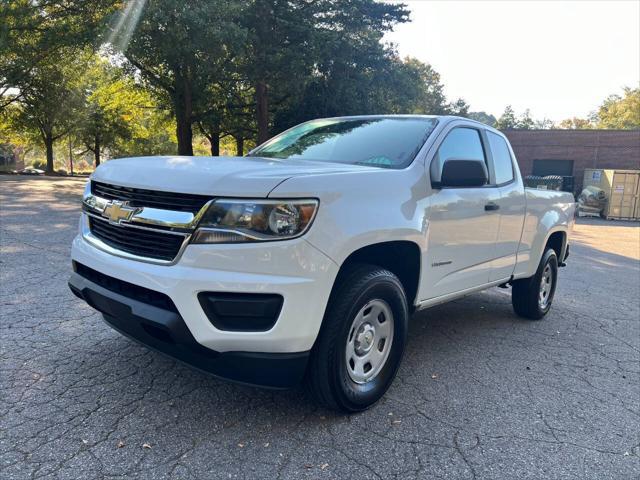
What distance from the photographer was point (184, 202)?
258 centimetres

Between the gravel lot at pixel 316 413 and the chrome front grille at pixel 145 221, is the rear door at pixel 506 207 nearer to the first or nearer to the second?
the gravel lot at pixel 316 413

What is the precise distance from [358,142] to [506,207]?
1542mm

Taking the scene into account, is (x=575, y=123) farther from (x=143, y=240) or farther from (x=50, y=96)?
(x=143, y=240)

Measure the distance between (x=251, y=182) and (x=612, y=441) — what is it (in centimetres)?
261

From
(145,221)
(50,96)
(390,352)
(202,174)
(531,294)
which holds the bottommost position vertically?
(531,294)

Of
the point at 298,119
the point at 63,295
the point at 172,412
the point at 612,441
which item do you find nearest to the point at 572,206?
the point at 612,441

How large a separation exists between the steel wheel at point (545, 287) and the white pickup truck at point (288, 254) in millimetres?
1946

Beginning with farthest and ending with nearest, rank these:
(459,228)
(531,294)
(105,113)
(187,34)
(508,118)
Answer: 1. (508,118)
2. (105,113)
3. (187,34)
4. (531,294)
5. (459,228)

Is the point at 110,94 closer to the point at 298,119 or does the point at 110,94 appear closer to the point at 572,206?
the point at 298,119

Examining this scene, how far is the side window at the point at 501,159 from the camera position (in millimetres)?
4564

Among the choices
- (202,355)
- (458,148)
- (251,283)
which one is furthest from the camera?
(458,148)

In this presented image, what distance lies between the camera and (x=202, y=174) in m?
2.63

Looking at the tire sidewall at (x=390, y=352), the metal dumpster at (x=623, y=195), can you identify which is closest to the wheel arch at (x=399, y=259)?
the tire sidewall at (x=390, y=352)

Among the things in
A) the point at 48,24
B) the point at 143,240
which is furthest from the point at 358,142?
the point at 48,24
